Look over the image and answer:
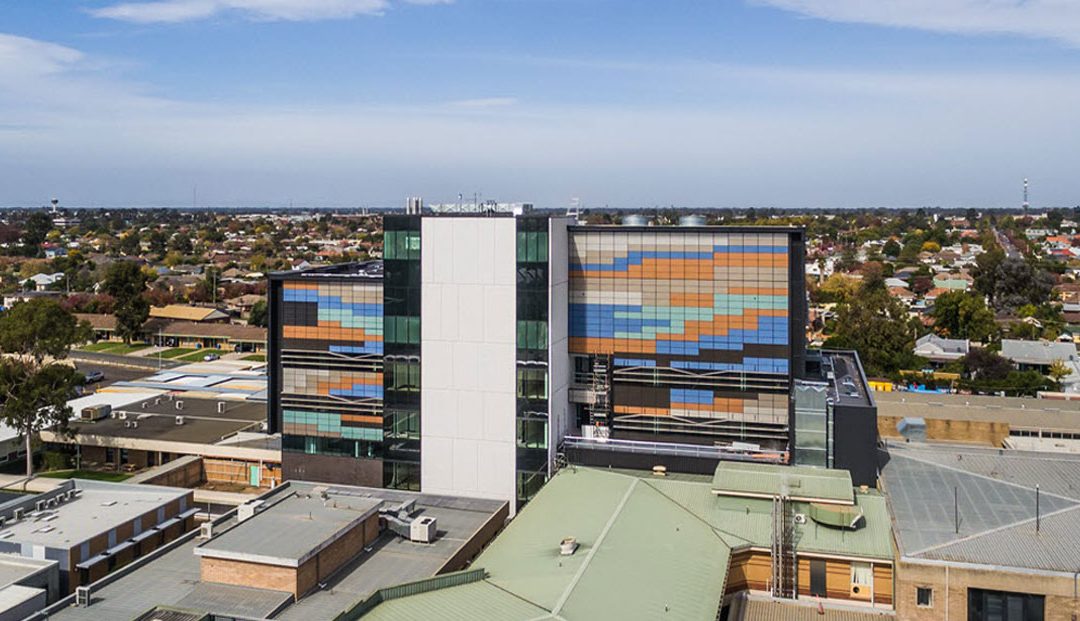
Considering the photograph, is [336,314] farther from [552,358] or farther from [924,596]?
[924,596]

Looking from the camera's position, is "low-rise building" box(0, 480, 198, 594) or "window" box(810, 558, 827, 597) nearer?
"window" box(810, 558, 827, 597)

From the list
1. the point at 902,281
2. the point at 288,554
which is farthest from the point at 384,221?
the point at 902,281

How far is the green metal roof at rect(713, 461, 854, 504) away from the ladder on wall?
1485mm

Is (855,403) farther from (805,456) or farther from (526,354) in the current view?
(526,354)

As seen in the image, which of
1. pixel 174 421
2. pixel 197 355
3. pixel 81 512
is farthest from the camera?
pixel 197 355

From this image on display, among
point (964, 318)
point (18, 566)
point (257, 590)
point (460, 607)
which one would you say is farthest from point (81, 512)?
point (964, 318)

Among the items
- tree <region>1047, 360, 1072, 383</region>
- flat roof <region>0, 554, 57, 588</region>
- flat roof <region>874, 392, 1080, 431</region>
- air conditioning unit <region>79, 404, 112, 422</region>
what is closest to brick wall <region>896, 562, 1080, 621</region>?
flat roof <region>0, 554, 57, 588</region>

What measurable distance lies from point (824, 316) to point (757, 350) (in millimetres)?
72878

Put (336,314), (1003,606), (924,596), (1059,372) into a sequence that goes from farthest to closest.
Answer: (1059,372) < (336,314) < (924,596) < (1003,606)

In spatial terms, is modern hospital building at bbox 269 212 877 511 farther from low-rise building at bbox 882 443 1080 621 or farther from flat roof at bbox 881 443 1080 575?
low-rise building at bbox 882 443 1080 621

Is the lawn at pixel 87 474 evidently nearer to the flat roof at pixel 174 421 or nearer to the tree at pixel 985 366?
the flat roof at pixel 174 421

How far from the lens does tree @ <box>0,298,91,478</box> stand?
4625 cm

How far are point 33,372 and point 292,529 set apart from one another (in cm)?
2803

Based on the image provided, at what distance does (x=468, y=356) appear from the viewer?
36812 mm
